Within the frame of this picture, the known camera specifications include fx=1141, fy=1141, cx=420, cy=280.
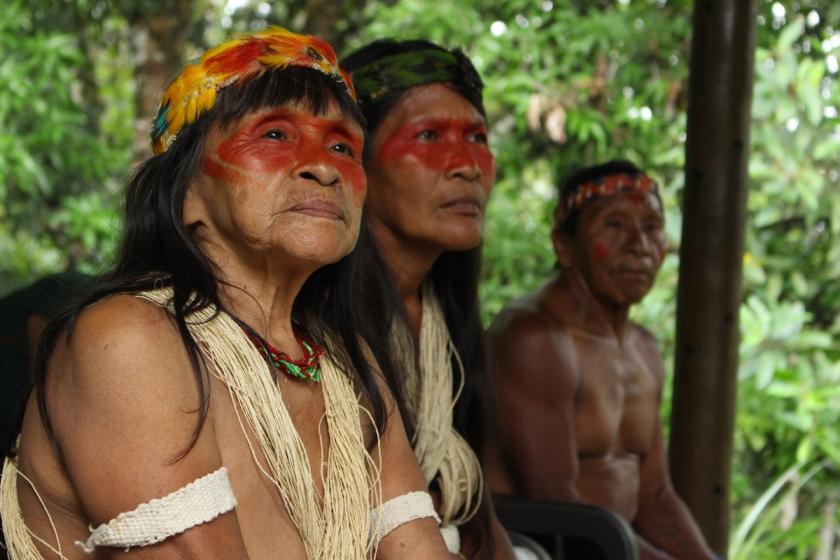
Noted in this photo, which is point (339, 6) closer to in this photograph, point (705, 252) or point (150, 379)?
point (705, 252)

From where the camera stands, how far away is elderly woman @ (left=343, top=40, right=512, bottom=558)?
2.72 m

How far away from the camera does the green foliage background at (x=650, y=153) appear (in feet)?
17.9

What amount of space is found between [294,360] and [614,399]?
169 cm

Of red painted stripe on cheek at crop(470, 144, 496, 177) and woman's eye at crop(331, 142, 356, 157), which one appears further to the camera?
red painted stripe on cheek at crop(470, 144, 496, 177)

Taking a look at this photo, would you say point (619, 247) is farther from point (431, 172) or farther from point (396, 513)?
point (396, 513)

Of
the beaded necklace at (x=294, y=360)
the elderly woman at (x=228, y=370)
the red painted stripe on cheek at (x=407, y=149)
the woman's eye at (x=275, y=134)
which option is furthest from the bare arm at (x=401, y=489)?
the red painted stripe on cheek at (x=407, y=149)

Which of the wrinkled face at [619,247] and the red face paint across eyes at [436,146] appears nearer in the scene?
the red face paint across eyes at [436,146]

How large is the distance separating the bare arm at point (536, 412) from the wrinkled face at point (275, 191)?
1339mm

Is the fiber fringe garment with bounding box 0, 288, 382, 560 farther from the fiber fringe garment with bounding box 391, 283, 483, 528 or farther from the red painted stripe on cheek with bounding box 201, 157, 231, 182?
the fiber fringe garment with bounding box 391, 283, 483, 528

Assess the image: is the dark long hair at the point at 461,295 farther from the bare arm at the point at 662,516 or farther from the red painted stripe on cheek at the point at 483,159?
the bare arm at the point at 662,516

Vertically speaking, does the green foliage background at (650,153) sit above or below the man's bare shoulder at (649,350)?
above

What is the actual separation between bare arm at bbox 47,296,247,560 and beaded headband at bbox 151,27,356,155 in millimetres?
385

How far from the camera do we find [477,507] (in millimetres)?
2746

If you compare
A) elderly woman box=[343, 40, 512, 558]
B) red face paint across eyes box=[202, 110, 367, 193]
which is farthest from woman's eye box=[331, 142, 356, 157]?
elderly woman box=[343, 40, 512, 558]
